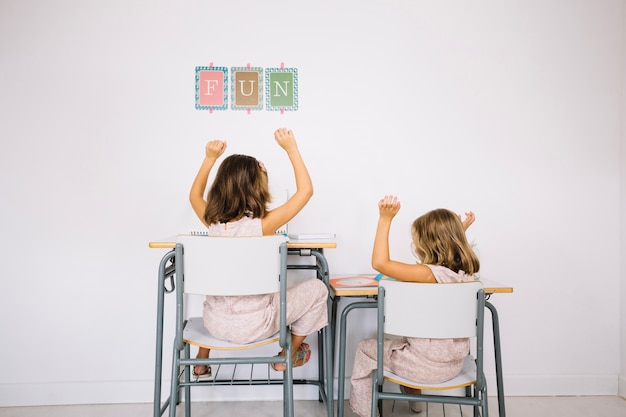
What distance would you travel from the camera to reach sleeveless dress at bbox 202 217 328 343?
58.9 inches

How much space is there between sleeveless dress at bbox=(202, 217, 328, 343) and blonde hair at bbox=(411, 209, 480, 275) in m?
0.43

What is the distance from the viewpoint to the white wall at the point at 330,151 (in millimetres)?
2150

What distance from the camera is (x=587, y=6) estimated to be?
2266 millimetres

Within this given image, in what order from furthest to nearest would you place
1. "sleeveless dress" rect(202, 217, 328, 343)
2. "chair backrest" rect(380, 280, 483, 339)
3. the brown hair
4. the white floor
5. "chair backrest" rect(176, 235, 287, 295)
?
the white floor, the brown hair, "sleeveless dress" rect(202, 217, 328, 343), "chair backrest" rect(176, 235, 287, 295), "chair backrest" rect(380, 280, 483, 339)

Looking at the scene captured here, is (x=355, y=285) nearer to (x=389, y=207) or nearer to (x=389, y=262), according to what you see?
(x=389, y=262)

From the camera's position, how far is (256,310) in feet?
5.02

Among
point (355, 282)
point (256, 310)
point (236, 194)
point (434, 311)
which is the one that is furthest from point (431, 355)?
point (236, 194)

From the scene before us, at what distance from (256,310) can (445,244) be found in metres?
0.71

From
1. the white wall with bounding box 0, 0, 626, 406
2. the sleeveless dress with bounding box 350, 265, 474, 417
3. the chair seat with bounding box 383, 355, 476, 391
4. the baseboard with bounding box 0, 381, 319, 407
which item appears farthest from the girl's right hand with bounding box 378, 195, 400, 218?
the baseboard with bounding box 0, 381, 319, 407

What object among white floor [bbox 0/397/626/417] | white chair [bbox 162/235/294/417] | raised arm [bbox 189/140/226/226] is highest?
raised arm [bbox 189/140/226/226]

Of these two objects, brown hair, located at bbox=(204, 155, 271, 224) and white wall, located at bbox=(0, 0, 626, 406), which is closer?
brown hair, located at bbox=(204, 155, 271, 224)

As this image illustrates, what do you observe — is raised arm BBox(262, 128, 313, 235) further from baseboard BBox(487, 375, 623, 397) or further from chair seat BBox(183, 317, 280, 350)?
baseboard BBox(487, 375, 623, 397)

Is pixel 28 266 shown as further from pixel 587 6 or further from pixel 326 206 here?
pixel 587 6

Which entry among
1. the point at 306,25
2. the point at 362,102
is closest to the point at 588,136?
the point at 362,102
